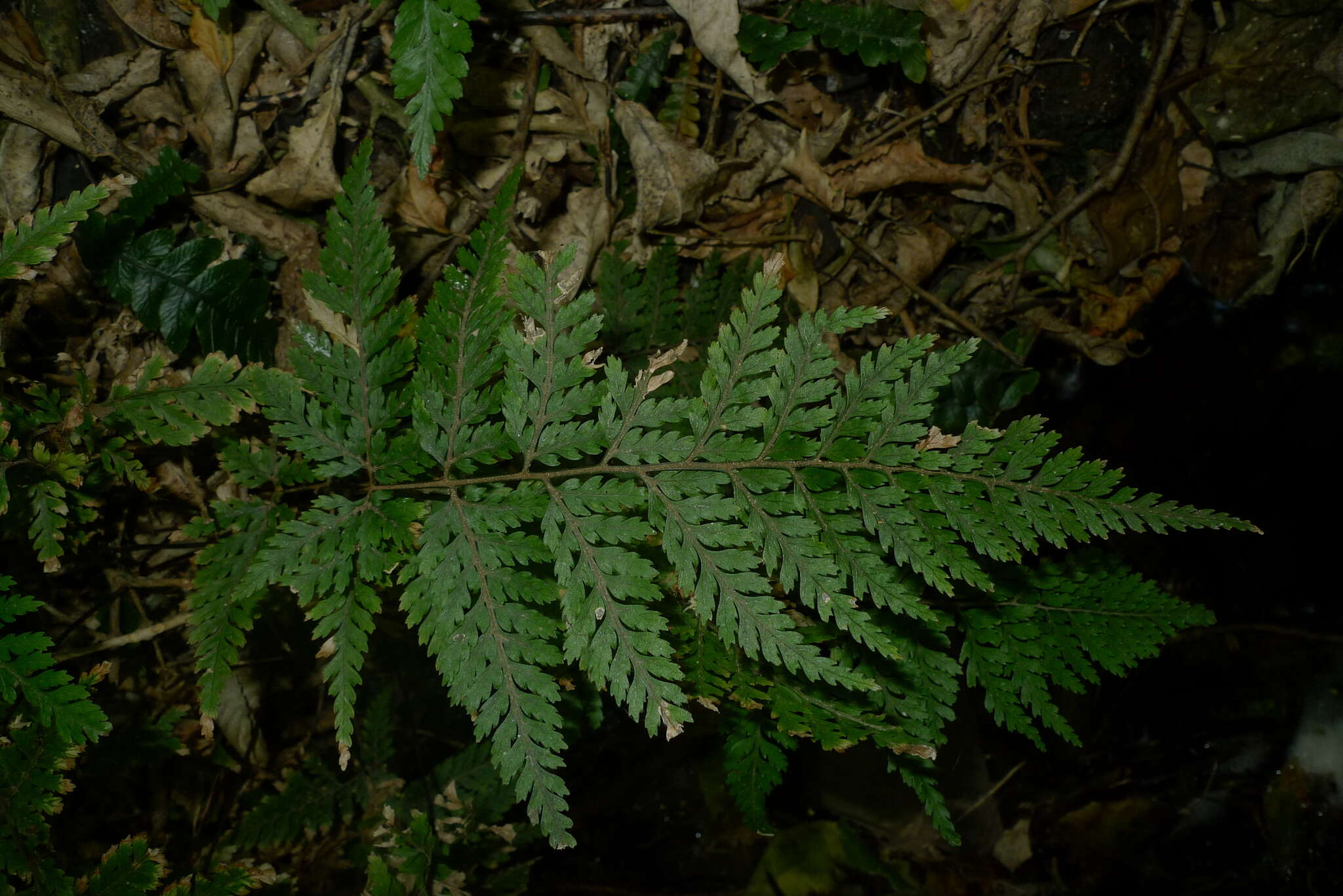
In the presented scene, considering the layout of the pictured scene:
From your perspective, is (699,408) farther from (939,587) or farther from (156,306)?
(156,306)

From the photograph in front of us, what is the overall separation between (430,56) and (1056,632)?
297 cm

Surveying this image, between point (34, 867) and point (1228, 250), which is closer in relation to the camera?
point (34, 867)

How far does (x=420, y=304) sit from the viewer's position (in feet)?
10.3

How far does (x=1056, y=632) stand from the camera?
2812mm

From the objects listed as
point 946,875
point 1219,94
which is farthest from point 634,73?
point 946,875

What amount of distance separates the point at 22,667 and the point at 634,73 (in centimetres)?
300

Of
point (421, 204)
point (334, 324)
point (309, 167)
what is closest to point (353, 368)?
point (334, 324)

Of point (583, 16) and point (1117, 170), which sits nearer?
point (583, 16)

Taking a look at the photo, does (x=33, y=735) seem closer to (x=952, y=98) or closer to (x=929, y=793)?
(x=929, y=793)

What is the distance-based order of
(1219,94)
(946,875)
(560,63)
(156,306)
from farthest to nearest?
(946,875)
(1219,94)
(560,63)
(156,306)

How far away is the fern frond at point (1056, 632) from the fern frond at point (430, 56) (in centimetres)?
256

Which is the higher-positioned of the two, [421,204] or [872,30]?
[872,30]

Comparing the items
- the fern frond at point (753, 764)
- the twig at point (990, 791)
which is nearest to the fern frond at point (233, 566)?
the fern frond at point (753, 764)

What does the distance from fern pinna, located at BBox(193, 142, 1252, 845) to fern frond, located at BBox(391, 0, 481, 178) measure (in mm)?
315
